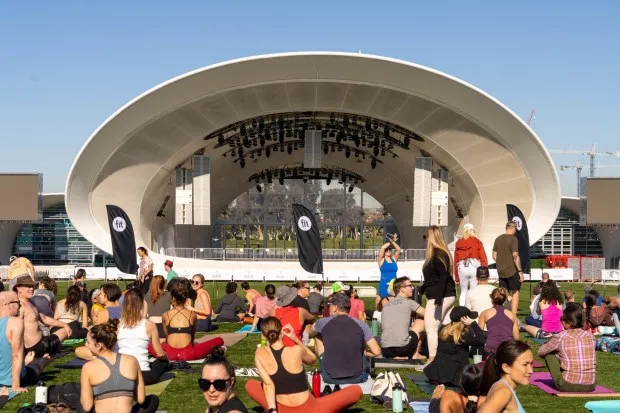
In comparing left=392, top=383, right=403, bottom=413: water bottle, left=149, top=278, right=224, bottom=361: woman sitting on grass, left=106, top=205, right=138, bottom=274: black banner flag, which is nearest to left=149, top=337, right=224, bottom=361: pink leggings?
left=149, top=278, right=224, bottom=361: woman sitting on grass

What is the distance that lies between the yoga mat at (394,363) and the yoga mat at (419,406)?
2.48 m

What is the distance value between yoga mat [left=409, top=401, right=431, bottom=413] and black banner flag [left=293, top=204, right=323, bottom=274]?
31.5ft

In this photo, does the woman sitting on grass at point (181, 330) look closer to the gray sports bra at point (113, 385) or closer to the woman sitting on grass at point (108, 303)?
the woman sitting on grass at point (108, 303)

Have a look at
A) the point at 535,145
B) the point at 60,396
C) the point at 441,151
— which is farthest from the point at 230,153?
the point at 60,396

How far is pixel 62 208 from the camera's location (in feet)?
167

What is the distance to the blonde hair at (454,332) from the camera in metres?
9.46

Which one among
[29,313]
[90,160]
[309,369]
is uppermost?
[90,160]

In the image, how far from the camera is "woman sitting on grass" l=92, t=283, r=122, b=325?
12703mm

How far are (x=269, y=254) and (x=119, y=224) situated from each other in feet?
84.6

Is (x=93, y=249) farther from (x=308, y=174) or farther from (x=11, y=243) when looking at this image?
(x=308, y=174)

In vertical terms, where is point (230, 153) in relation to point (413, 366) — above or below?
above

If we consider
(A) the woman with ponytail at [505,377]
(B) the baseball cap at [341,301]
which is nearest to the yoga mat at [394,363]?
(B) the baseball cap at [341,301]

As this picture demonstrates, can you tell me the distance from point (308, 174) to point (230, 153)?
471 inches

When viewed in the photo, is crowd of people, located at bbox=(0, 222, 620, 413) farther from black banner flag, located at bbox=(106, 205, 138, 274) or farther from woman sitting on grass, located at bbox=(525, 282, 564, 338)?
black banner flag, located at bbox=(106, 205, 138, 274)
